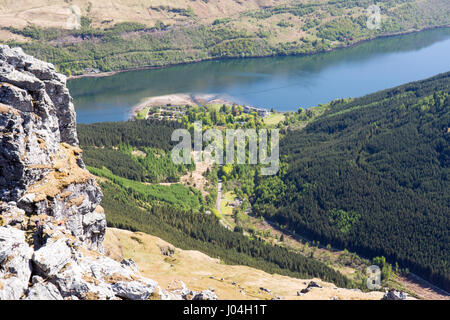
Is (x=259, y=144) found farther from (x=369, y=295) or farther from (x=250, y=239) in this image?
(x=369, y=295)

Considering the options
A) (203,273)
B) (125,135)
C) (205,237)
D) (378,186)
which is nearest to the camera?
(203,273)

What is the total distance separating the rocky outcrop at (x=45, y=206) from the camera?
39.2 metres

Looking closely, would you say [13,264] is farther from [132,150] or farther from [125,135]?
[125,135]

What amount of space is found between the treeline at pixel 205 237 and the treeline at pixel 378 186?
19444mm

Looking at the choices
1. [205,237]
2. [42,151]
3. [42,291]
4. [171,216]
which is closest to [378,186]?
[205,237]

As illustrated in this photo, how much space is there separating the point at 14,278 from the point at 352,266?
3682 inches

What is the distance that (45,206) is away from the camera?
155 ft

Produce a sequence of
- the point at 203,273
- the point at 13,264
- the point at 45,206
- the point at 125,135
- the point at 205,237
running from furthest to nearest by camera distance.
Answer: the point at 125,135 → the point at 205,237 → the point at 203,273 → the point at 45,206 → the point at 13,264

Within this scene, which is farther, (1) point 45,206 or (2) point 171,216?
(2) point 171,216

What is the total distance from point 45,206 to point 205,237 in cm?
7134

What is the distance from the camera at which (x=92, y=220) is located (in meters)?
55.5

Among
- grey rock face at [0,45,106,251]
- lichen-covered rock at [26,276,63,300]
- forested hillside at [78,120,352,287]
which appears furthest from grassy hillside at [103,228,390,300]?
lichen-covered rock at [26,276,63,300]

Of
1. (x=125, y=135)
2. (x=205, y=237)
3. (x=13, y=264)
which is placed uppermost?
(x=13, y=264)
